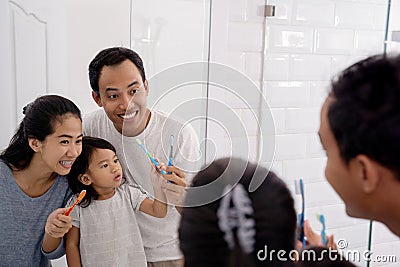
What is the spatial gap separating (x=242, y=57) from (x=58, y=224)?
2.02ft

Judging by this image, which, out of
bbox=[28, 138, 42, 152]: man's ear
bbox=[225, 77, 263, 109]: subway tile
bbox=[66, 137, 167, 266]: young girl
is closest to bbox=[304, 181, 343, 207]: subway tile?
bbox=[225, 77, 263, 109]: subway tile

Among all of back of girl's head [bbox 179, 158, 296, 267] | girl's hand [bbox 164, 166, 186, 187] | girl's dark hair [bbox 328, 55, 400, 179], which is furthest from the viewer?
girl's hand [bbox 164, 166, 186, 187]

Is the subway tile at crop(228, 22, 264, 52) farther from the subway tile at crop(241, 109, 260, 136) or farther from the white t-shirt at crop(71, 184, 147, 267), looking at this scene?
the white t-shirt at crop(71, 184, 147, 267)

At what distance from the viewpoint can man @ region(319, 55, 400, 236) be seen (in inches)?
16.0

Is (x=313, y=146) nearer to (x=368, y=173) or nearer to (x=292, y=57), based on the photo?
(x=292, y=57)

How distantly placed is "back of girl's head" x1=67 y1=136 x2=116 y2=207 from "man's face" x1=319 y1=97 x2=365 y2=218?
25.9 inches

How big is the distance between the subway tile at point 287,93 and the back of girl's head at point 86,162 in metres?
0.44

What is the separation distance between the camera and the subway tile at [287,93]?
1255mm

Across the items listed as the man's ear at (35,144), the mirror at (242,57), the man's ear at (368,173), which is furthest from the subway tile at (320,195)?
the man's ear at (368,173)

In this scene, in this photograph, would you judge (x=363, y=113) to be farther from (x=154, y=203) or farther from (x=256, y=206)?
(x=154, y=203)

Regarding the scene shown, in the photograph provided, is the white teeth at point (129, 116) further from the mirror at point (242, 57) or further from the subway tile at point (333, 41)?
the subway tile at point (333, 41)

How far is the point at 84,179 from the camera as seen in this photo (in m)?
1.05

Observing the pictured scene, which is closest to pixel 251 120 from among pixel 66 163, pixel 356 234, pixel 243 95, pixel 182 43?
pixel 243 95

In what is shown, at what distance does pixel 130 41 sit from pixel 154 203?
56 centimetres
